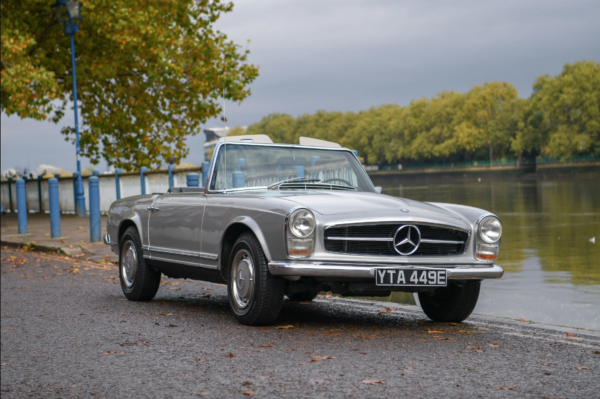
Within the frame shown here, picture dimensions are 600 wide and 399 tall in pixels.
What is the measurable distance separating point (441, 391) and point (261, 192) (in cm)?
296

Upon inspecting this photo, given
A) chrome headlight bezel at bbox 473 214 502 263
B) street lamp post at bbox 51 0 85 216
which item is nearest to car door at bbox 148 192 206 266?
chrome headlight bezel at bbox 473 214 502 263

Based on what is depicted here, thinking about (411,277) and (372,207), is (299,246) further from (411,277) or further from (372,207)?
(411,277)

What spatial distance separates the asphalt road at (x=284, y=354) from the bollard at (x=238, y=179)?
1.16 metres

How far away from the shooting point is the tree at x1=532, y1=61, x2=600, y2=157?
86.3 metres

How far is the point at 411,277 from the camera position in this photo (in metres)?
5.63

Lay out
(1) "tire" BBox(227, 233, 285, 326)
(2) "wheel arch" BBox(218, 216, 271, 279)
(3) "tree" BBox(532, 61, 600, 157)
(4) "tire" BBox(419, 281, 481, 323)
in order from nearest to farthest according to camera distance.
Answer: (1) "tire" BBox(227, 233, 285, 326), (2) "wheel arch" BBox(218, 216, 271, 279), (4) "tire" BBox(419, 281, 481, 323), (3) "tree" BBox(532, 61, 600, 157)

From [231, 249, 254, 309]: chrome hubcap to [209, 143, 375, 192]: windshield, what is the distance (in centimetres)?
93

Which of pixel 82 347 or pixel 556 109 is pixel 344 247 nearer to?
pixel 82 347

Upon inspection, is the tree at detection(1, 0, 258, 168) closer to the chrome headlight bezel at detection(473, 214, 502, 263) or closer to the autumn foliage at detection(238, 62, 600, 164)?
the chrome headlight bezel at detection(473, 214, 502, 263)

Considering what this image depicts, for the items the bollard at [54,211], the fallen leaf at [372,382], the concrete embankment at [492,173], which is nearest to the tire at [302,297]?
the fallen leaf at [372,382]

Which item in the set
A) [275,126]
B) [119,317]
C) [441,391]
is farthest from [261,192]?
[275,126]

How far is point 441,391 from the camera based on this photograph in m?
4.06

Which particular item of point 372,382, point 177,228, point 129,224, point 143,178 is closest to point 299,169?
point 177,228

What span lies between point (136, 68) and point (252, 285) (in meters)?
19.3
